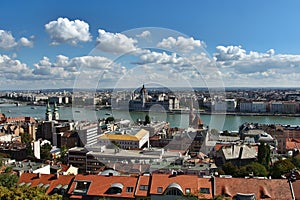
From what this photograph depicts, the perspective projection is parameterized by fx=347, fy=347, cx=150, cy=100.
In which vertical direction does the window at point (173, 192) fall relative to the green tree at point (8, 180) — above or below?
below

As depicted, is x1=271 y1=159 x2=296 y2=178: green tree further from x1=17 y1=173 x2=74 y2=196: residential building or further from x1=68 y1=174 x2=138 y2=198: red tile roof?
x1=17 y1=173 x2=74 y2=196: residential building

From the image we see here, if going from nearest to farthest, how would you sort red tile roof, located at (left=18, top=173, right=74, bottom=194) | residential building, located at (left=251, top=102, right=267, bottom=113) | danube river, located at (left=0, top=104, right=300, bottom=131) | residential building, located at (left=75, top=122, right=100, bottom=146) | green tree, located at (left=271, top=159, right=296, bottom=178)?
red tile roof, located at (left=18, top=173, right=74, bottom=194)
green tree, located at (left=271, top=159, right=296, bottom=178)
residential building, located at (left=75, top=122, right=100, bottom=146)
danube river, located at (left=0, top=104, right=300, bottom=131)
residential building, located at (left=251, top=102, right=267, bottom=113)

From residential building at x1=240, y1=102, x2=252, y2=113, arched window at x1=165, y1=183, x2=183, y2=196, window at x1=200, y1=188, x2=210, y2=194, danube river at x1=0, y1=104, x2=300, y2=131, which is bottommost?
danube river at x1=0, y1=104, x2=300, y2=131

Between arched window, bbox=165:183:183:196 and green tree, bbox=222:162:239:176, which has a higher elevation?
arched window, bbox=165:183:183:196


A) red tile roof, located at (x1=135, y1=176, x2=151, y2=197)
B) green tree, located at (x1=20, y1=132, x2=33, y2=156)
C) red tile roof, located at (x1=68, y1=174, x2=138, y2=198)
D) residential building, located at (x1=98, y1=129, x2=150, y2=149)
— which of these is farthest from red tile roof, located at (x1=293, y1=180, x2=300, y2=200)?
residential building, located at (x1=98, y1=129, x2=150, y2=149)

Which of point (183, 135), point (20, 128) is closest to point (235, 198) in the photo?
point (183, 135)

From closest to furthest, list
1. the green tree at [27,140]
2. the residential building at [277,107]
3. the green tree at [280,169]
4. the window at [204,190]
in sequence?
the window at [204,190] < the green tree at [280,169] < the green tree at [27,140] < the residential building at [277,107]

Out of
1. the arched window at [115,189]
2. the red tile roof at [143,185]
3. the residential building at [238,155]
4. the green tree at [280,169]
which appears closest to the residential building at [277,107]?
the residential building at [238,155]

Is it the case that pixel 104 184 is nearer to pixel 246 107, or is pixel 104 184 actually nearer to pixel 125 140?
pixel 125 140

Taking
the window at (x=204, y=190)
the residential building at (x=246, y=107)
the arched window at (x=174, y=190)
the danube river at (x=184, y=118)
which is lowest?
the danube river at (x=184, y=118)

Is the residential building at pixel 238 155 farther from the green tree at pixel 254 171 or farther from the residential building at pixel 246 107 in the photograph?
the residential building at pixel 246 107

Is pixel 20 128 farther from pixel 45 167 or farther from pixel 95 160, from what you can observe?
pixel 45 167
